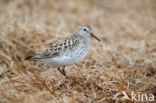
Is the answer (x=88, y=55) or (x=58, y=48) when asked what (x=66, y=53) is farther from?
(x=88, y=55)

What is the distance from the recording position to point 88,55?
680 centimetres

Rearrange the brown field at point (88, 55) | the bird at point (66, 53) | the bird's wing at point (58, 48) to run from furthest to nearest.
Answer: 1. the bird's wing at point (58, 48)
2. the bird at point (66, 53)
3. the brown field at point (88, 55)

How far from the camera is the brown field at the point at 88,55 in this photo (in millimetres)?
4469

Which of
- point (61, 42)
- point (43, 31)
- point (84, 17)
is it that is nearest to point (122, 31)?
point (84, 17)

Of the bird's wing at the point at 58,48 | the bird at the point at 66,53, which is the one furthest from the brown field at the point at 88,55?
the bird's wing at the point at 58,48

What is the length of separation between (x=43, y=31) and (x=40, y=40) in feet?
1.30

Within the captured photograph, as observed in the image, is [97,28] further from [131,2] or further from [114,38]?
[131,2]

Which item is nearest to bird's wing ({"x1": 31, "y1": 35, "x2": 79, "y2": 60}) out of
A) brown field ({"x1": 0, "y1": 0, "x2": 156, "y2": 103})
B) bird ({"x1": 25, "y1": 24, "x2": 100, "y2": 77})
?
bird ({"x1": 25, "y1": 24, "x2": 100, "y2": 77})

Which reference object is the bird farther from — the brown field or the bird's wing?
the brown field

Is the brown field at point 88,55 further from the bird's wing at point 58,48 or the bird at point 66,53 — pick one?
the bird's wing at point 58,48

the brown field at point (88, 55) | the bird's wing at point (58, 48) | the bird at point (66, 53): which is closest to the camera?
the brown field at point (88, 55)

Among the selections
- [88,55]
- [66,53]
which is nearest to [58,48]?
[66,53]

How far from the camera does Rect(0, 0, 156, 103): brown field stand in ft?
14.7

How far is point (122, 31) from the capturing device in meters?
8.98
